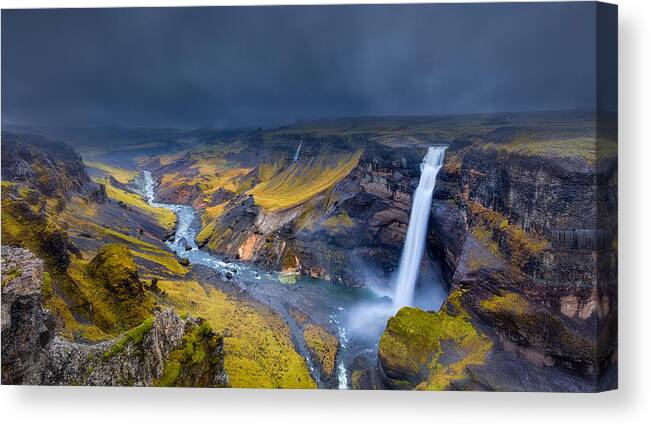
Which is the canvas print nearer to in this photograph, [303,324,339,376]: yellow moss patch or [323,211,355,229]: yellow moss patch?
[303,324,339,376]: yellow moss patch

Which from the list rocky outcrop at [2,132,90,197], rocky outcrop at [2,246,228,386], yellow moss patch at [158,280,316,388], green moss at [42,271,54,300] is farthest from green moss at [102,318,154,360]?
rocky outcrop at [2,132,90,197]

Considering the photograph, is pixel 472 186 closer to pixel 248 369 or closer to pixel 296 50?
pixel 296 50

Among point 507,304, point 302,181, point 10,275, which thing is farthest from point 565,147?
point 10,275

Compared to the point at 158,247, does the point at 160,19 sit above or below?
above

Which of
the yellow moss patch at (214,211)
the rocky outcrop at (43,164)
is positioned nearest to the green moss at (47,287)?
the rocky outcrop at (43,164)

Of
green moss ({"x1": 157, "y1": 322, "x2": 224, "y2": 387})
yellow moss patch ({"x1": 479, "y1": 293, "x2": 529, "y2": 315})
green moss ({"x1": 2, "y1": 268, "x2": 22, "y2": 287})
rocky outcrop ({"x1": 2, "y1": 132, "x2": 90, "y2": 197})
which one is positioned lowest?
green moss ({"x1": 157, "y1": 322, "x2": 224, "y2": 387})

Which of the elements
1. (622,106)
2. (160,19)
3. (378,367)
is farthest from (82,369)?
(622,106)
